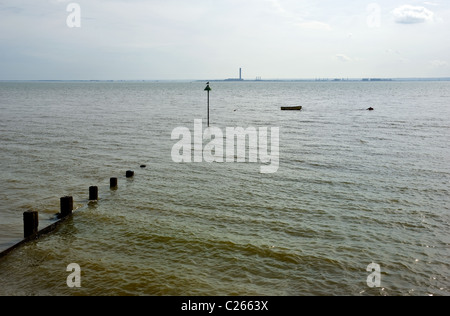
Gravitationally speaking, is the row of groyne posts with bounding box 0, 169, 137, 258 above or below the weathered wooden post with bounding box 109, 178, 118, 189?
below

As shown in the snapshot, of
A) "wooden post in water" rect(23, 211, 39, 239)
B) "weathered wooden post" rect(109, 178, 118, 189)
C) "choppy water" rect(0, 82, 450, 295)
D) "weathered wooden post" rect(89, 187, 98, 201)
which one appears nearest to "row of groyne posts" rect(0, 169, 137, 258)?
"wooden post in water" rect(23, 211, 39, 239)

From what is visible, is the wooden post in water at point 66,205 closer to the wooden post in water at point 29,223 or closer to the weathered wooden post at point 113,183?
the wooden post in water at point 29,223

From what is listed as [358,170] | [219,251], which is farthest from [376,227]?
[358,170]

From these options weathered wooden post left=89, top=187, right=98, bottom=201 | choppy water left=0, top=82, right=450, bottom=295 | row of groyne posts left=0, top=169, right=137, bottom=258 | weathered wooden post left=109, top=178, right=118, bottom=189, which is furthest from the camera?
weathered wooden post left=109, top=178, right=118, bottom=189

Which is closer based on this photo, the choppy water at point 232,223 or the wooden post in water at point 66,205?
the choppy water at point 232,223

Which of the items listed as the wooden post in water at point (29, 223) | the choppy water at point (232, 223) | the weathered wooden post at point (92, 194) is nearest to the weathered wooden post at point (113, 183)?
the choppy water at point (232, 223)

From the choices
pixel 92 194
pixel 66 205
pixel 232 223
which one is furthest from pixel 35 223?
pixel 232 223

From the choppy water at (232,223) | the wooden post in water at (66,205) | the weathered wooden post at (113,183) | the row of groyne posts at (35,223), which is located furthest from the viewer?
the weathered wooden post at (113,183)

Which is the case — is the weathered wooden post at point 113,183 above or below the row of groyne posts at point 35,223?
above

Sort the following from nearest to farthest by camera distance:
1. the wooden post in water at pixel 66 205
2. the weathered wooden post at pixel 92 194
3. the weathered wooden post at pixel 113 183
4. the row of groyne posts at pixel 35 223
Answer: the row of groyne posts at pixel 35 223 → the wooden post in water at pixel 66 205 → the weathered wooden post at pixel 92 194 → the weathered wooden post at pixel 113 183

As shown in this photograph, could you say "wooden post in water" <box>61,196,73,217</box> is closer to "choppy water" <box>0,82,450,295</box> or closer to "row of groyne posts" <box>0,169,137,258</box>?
"row of groyne posts" <box>0,169,137,258</box>

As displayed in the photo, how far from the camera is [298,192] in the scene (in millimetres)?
18391
